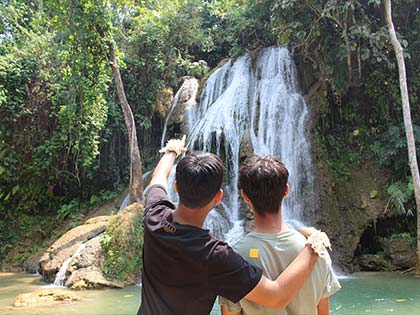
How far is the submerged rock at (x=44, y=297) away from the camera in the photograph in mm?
7012

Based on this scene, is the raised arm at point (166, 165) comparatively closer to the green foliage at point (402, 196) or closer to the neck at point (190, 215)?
the neck at point (190, 215)

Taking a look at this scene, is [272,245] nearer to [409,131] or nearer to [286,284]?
[286,284]

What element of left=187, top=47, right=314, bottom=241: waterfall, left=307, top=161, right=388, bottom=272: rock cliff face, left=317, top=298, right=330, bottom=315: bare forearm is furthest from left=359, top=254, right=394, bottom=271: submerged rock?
left=317, top=298, right=330, bottom=315: bare forearm

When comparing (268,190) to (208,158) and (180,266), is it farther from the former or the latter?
(180,266)

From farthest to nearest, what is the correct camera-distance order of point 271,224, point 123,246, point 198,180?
point 123,246 → point 271,224 → point 198,180

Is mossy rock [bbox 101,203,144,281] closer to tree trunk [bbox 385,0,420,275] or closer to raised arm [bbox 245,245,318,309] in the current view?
tree trunk [bbox 385,0,420,275]

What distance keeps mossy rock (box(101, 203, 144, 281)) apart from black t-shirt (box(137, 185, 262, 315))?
742 cm

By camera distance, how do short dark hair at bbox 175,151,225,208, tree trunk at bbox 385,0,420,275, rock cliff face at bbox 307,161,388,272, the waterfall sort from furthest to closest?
1. the waterfall
2. rock cliff face at bbox 307,161,388,272
3. tree trunk at bbox 385,0,420,275
4. short dark hair at bbox 175,151,225,208

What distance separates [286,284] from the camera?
5.75ft

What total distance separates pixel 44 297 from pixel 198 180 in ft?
21.1

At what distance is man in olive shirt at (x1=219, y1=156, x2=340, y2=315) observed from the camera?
6.16 feet

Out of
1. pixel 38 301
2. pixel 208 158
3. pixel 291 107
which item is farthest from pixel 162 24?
pixel 208 158

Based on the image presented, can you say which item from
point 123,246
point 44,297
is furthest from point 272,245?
point 123,246

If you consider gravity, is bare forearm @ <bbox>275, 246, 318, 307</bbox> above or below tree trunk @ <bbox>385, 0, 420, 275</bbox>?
below
